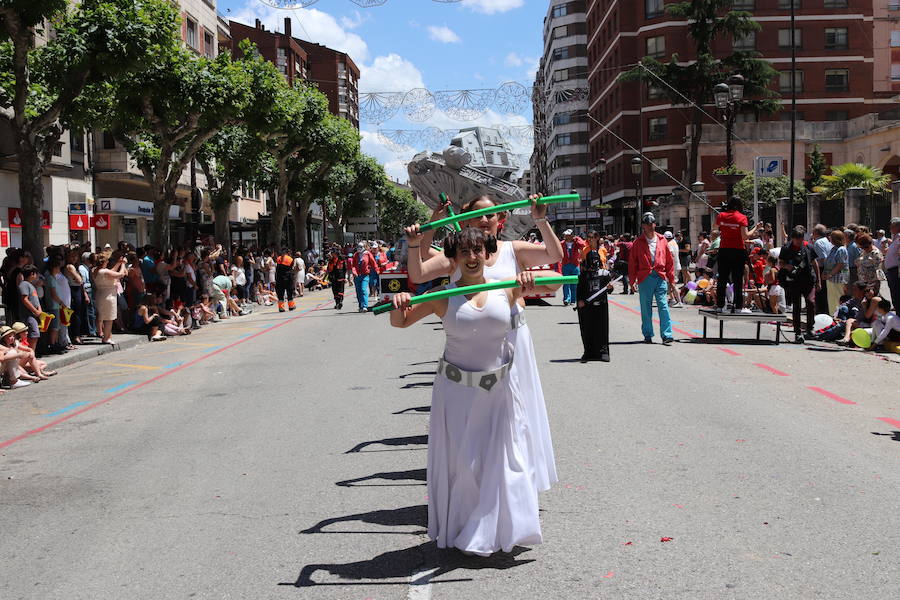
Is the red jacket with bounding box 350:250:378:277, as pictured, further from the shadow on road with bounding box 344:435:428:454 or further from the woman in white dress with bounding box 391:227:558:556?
the woman in white dress with bounding box 391:227:558:556

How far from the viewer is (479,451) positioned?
4980 mm

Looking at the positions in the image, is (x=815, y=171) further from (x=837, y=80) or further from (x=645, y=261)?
(x=645, y=261)

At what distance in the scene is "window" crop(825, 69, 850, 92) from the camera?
2537 inches

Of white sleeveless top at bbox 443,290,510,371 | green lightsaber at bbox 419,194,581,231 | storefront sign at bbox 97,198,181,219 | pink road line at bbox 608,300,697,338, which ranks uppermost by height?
storefront sign at bbox 97,198,181,219

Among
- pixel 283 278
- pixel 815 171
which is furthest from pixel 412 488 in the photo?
pixel 815 171

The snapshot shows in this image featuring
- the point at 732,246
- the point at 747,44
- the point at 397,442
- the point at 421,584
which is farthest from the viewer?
the point at 747,44

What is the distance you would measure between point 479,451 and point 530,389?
84cm

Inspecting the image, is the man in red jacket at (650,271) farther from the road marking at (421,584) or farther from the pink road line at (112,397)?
the road marking at (421,584)

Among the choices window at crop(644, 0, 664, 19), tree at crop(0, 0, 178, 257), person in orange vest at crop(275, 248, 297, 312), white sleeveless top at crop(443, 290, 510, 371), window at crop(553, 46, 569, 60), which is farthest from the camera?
window at crop(553, 46, 569, 60)

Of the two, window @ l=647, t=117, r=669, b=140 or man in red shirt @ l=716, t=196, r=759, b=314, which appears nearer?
man in red shirt @ l=716, t=196, r=759, b=314

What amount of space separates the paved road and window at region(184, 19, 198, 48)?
37977 millimetres

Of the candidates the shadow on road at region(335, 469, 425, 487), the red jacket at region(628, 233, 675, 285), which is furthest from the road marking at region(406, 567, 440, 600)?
the red jacket at region(628, 233, 675, 285)

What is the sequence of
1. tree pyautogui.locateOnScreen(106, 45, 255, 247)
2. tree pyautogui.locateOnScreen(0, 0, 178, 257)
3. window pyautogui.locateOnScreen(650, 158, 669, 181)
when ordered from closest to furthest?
tree pyautogui.locateOnScreen(0, 0, 178, 257) < tree pyautogui.locateOnScreen(106, 45, 255, 247) < window pyautogui.locateOnScreen(650, 158, 669, 181)

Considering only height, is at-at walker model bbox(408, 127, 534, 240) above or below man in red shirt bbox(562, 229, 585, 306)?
above
